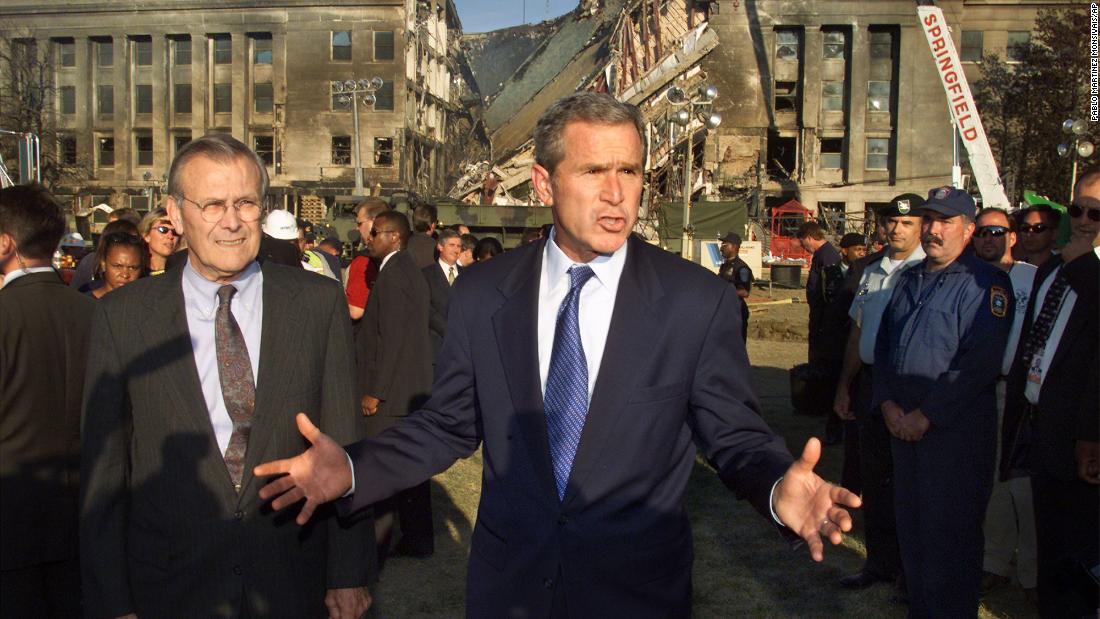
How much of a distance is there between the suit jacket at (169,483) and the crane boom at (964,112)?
1714 cm

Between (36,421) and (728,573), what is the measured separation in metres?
4.23

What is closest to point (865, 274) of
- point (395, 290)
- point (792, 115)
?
point (395, 290)

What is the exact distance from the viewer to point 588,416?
8.09 feet

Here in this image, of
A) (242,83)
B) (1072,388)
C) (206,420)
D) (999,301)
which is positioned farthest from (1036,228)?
(242,83)

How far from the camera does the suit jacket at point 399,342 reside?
627 cm

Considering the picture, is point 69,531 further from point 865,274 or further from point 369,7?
point 369,7

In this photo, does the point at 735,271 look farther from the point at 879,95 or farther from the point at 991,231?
the point at 879,95

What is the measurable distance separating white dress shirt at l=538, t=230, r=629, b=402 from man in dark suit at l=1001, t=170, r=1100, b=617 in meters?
2.25

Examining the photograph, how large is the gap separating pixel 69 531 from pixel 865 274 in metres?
5.30

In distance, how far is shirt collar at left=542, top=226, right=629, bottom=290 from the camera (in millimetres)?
2670

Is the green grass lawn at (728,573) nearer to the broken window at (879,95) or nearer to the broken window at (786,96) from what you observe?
the broken window at (786,96)

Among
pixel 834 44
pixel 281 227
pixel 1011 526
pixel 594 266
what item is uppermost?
pixel 834 44

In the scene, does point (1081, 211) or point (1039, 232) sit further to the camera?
point (1039, 232)

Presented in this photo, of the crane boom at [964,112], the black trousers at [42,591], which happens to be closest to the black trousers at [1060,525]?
the black trousers at [42,591]
